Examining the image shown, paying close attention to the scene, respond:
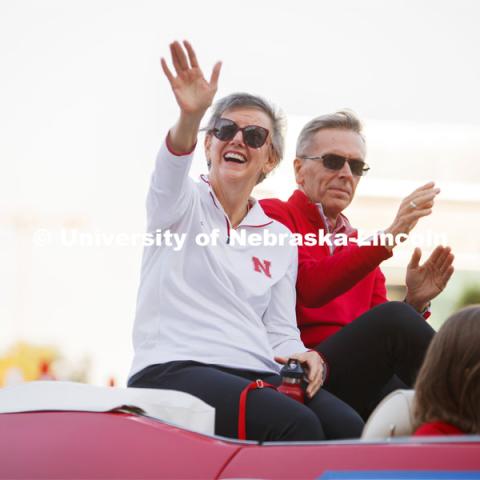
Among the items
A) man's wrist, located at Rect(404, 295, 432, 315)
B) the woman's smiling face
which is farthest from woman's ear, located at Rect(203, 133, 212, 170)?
man's wrist, located at Rect(404, 295, 432, 315)

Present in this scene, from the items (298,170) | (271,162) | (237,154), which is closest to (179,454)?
(237,154)

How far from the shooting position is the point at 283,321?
287cm

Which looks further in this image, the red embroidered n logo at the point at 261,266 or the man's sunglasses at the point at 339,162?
the man's sunglasses at the point at 339,162

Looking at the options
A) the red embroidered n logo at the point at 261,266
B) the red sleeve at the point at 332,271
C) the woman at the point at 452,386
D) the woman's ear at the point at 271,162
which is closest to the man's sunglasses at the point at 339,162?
the woman's ear at the point at 271,162

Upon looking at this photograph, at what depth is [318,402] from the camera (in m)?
2.52

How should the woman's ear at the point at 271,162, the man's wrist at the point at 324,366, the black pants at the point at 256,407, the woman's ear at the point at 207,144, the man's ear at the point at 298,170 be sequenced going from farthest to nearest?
the man's ear at the point at 298,170 → the woman's ear at the point at 271,162 → the woman's ear at the point at 207,144 → the man's wrist at the point at 324,366 → the black pants at the point at 256,407

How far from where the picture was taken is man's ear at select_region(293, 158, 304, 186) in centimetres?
344

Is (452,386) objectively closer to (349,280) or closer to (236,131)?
(349,280)

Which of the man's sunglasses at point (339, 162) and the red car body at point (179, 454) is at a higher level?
the man's sunglasses at point (339, 162)

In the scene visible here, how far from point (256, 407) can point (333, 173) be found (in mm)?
1246

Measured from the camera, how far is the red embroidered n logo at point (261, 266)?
2830mm

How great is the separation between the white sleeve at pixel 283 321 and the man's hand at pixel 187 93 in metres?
0.62

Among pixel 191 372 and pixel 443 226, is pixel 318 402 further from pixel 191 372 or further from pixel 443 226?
pixel 443 226

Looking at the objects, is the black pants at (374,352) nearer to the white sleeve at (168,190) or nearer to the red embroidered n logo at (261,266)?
the red embroidered n logo at (261,266)
